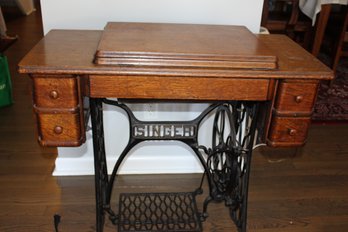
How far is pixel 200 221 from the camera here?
1.63 meters

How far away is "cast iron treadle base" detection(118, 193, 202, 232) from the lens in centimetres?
161

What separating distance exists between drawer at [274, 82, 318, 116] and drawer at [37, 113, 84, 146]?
2.16ft

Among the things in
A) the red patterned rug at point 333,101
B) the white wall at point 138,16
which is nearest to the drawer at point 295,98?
the white wall at point 138,16

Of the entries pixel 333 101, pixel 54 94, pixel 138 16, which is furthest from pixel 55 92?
pixel 333 101

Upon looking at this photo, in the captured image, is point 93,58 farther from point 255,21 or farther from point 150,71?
point 255,21

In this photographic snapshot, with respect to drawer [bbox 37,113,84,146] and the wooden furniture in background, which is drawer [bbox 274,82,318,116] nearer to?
drawer [bbox 37,113,84,146]

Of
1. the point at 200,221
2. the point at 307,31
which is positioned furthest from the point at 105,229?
the point at 307,31

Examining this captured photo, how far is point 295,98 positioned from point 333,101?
2.05m

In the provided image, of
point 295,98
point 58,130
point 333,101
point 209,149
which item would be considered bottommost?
point 333,101

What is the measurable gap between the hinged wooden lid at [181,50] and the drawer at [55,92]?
0.11m

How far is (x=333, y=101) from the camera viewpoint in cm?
303

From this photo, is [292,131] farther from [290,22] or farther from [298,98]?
[290,22]

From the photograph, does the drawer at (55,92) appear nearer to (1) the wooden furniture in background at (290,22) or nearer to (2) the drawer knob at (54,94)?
(2) the drawer knob at (54,94)

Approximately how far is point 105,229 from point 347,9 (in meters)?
2.64
